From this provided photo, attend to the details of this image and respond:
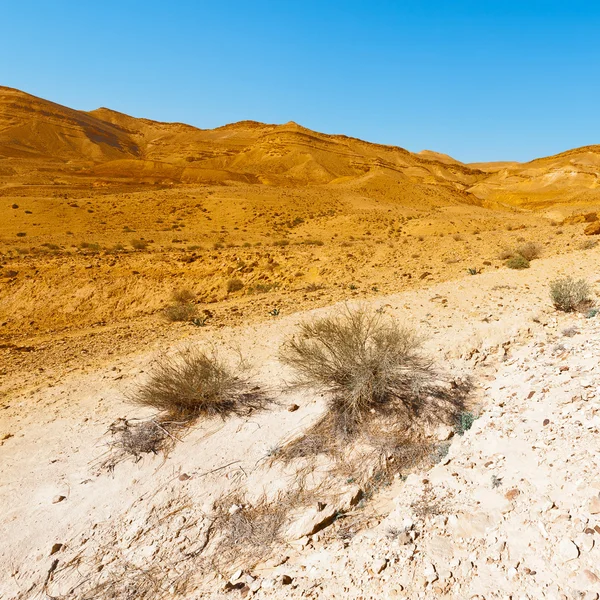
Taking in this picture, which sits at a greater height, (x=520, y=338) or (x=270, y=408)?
(x=520, y=338)

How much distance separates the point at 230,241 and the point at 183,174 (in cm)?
2905

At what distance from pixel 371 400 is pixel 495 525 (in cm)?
167

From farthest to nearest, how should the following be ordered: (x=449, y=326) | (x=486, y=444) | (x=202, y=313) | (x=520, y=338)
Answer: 1. (x=202, y=313)
2. (x=449, y=326)
3. (x=520, y=338)
4. (x=486, y=444)

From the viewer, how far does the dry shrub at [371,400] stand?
3719 mm

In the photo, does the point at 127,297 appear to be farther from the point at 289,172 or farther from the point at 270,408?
the point at 289,172

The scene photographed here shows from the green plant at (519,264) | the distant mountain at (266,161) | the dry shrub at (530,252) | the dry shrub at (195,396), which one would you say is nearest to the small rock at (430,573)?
the dry shrub at (195,396)

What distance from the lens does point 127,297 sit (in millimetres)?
11062

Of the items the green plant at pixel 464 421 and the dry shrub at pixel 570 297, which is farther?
the dry shrub at pixel 570 297

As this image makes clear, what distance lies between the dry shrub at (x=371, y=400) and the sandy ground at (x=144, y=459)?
0.86ft

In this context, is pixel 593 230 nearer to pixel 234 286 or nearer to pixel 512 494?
pixel 234 286

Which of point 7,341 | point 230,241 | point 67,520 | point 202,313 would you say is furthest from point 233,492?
point 230,241

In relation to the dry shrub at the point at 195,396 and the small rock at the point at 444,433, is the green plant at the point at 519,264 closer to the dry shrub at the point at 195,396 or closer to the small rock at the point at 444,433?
the small rock at the point at 444,433

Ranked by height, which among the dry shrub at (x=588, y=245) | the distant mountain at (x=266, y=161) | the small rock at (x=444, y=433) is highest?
the distant mountain at (x=266, y=161)

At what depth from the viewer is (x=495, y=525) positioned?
102 inches
